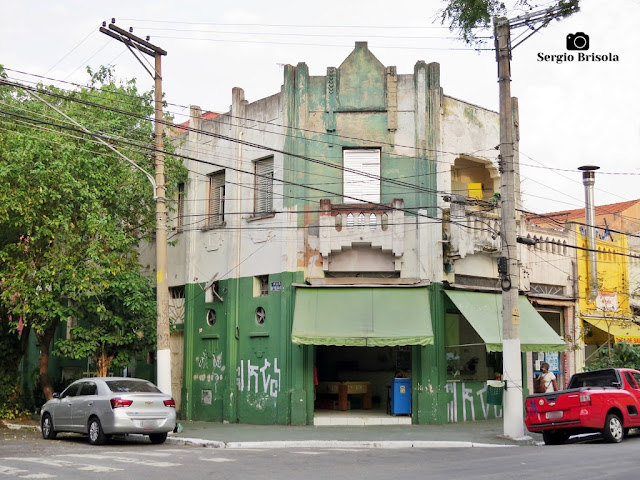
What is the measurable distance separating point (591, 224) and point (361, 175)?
393 inches

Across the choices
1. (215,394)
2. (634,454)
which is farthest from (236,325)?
(634,454)

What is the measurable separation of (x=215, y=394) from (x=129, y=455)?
31.9 feet

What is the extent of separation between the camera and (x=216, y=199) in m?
25.5

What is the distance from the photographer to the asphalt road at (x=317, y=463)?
11305mm

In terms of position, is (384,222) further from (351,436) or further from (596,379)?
(596,379)

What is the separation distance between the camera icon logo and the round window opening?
449 inches

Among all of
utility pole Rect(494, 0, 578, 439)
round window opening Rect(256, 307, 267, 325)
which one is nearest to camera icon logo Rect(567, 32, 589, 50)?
utility pole Rect(494, 0, 578, 439)

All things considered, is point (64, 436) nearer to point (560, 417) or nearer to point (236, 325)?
point (236, 325)

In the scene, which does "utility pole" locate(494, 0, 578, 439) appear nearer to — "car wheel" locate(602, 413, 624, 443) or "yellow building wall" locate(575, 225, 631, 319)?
"car wheel" locate(602, 413, 624, 443)

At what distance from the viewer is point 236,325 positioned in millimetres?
23734

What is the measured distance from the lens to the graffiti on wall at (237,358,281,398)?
876 inches

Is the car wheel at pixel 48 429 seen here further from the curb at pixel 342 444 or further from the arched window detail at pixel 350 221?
the arched window detail at pixel 350 221

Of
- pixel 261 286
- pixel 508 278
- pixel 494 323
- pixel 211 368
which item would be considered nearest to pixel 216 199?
pixel 261 286

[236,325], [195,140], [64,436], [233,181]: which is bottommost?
[64,436]
